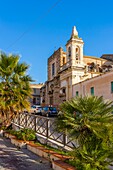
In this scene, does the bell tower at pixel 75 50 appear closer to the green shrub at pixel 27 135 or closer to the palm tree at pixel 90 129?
the green shrub at pixel 27 135

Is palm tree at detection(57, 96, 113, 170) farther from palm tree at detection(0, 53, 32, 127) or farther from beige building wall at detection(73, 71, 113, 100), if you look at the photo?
beige building wall at detection(73, 71, 113, 100)

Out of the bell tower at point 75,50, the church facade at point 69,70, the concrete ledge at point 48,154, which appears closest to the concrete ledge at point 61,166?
the concrete ledge at point 48,154

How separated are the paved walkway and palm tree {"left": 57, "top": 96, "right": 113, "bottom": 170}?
1.62 metres

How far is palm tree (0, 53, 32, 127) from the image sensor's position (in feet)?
37.7

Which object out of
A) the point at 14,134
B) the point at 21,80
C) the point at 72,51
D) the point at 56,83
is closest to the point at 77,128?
the point at 14,134

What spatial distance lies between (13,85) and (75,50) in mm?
23800

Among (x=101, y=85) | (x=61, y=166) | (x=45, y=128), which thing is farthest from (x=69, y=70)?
(x=61, y=166)

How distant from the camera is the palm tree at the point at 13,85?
37.7ft

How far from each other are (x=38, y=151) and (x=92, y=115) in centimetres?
334

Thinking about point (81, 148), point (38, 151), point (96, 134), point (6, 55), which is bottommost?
point (38, 151)

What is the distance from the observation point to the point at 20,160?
6.67m

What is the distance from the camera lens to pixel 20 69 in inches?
479

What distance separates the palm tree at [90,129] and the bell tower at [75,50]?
1126 inches

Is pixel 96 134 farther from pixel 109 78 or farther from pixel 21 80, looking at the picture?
pixel 109 78
